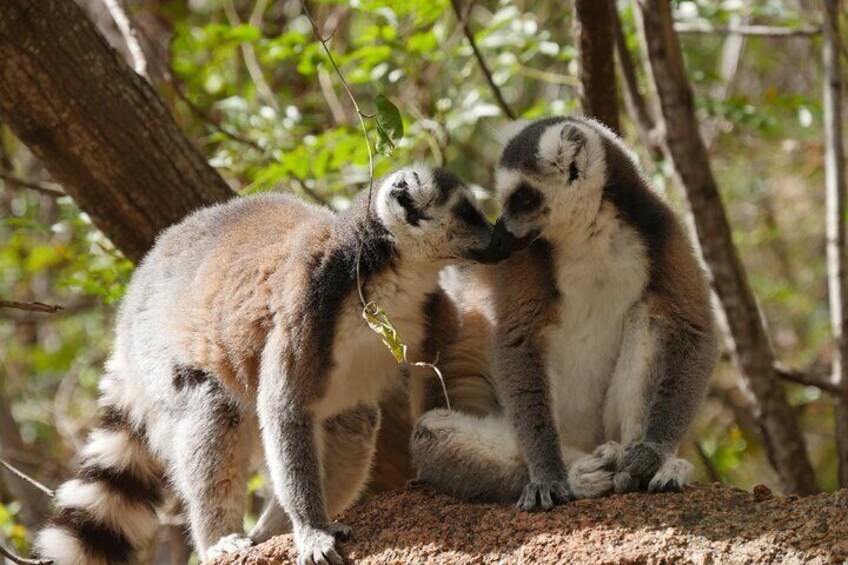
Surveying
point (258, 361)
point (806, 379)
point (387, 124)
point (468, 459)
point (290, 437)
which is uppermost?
point (387, 124)

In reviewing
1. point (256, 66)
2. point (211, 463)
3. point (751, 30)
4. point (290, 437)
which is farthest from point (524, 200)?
point (256, 66)

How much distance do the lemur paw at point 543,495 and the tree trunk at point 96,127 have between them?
295cm

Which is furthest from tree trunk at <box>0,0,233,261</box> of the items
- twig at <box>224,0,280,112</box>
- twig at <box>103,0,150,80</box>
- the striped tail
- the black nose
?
twig at <box>224,0,280,112</box>

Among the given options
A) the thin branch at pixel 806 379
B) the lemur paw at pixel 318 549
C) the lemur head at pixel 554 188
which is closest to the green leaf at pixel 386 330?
the lemur head at pixel 554 188

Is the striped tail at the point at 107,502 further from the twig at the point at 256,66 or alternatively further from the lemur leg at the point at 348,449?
the twig at the point at 256,66

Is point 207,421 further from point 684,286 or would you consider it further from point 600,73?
point 600,73

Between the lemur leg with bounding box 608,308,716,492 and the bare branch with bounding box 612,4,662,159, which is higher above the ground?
the bare branch with bounding box 612,4,662,159

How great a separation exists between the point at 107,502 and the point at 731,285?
4.08 m

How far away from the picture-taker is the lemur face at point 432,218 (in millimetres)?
5297

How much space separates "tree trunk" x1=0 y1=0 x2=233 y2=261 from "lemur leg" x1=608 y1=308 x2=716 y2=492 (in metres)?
2.89

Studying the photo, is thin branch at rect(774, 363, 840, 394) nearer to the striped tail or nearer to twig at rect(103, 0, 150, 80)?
the striped tail

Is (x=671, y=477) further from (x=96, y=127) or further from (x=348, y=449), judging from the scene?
(x=96, y=127)

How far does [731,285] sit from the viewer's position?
729 centimetres

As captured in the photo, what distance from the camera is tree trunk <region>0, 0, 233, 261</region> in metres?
6.09
